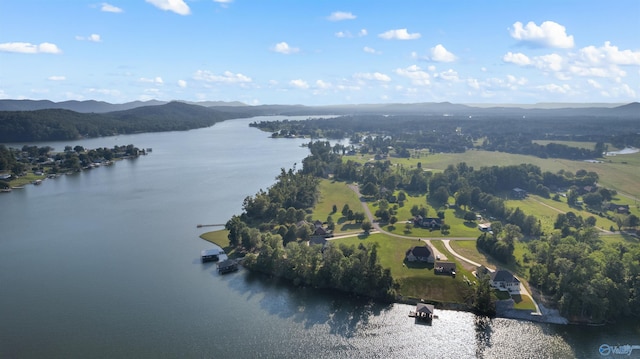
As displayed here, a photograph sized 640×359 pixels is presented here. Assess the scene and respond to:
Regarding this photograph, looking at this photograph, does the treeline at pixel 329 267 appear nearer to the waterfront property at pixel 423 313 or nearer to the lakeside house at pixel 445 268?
the waterfront property at pixel 423 313

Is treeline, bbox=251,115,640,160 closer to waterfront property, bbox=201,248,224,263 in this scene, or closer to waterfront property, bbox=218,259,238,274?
waterfront property, bbox=201,248,224,263

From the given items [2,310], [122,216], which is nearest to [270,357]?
[2,310]

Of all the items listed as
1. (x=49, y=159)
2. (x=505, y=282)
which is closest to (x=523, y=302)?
(x=505, y=282)

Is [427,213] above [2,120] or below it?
below

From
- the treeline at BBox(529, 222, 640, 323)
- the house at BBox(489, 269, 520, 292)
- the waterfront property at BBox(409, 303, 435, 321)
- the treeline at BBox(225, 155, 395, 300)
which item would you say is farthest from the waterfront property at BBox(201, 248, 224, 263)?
the treeline at BBox(529, 222, 640, 323)

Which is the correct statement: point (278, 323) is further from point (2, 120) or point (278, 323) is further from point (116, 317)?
point (2, 120)

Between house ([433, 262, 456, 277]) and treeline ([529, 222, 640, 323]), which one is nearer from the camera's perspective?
treeline ([529, 222, 640, 323])
